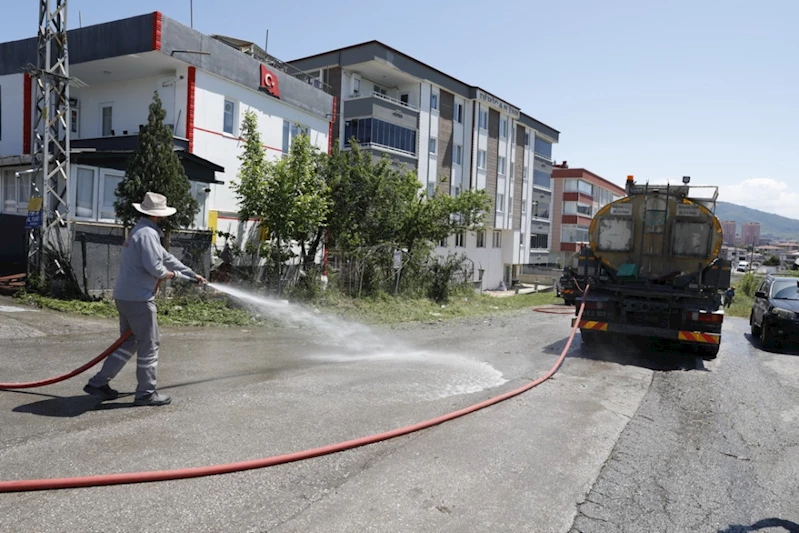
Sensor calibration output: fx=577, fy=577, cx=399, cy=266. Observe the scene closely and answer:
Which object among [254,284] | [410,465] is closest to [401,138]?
[254,284]

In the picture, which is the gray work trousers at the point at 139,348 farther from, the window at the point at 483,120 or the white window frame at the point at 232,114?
the window at the point at 483,120

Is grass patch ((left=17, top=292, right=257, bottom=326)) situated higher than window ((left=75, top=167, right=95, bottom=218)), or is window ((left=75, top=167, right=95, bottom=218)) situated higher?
window ((left=75, top=167, right=95, bottom=218))

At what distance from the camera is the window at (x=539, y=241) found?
55.3 meters

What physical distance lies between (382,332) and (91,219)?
9.56 meters

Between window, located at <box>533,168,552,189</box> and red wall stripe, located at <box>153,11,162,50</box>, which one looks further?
window, located at <box>533,168,552,189</box>

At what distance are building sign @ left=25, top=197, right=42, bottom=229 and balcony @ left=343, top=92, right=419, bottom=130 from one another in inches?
843

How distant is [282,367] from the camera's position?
7715 millimetres

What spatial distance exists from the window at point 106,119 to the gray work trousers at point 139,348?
728 inches

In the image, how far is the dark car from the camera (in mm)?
12328

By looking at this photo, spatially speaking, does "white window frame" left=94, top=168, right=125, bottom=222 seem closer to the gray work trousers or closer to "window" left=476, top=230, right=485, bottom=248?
the gray work trousers

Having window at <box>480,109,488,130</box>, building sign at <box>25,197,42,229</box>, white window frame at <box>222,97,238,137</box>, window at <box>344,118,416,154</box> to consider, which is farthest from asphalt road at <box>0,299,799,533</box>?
window at <box>480,109,488,130</box>

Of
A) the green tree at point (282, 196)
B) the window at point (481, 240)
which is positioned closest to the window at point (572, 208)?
the window at point (481, 240)

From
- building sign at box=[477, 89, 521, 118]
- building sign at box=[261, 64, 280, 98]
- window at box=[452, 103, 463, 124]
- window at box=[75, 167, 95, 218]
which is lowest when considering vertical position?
window at box=[75, 167, 95, 218]

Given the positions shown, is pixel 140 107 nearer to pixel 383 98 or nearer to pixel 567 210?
pixel 383 98
